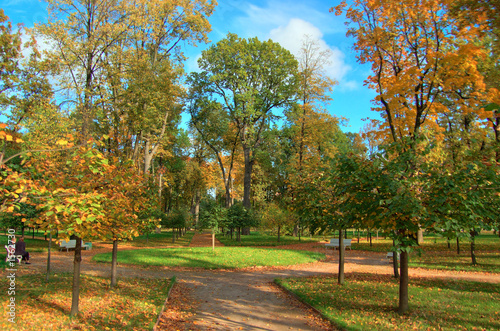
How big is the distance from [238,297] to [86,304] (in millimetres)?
3769

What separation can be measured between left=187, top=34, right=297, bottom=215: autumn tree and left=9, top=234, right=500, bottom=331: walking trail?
15.9 metres

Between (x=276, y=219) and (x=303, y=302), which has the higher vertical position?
(x=276, y=219)

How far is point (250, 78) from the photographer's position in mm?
28234

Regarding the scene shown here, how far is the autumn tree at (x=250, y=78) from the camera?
27359 mm

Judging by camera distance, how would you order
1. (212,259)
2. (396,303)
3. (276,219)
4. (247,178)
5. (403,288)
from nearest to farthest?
(403,288), (396,303), (212,259), (276,219), (247,178)

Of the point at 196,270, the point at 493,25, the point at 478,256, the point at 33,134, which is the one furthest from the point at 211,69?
the point at 493,25

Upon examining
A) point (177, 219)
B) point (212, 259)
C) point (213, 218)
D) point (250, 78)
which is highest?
point (250, 78)

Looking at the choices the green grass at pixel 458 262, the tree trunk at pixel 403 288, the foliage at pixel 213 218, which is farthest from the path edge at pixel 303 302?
the foliage at pixel 213 218

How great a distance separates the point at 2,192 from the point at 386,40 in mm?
10421

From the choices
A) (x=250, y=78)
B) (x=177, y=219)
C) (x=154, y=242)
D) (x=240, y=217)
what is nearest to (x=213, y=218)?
(x=240, y=217)

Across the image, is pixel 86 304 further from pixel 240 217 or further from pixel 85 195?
pixel 240 217

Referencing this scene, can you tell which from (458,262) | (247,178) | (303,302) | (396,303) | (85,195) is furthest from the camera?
(247,178)

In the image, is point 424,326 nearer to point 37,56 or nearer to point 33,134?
point 37,56

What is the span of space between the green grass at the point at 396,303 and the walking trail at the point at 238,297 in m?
0.57
